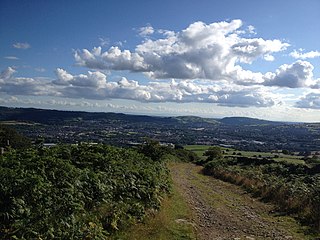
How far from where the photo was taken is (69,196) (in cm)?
1011

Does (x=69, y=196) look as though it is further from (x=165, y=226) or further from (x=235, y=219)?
(x=235, y=219)

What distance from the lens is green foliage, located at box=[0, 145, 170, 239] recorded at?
8.62 metres

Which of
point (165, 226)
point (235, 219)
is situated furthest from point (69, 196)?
point (235, 219)

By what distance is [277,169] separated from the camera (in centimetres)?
3612

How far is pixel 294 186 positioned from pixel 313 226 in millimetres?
5297

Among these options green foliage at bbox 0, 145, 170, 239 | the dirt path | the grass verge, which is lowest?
the dirt path

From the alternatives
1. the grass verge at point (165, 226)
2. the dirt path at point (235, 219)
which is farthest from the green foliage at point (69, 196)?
the dirt path at point (235, 219)

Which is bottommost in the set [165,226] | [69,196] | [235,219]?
[235,219]

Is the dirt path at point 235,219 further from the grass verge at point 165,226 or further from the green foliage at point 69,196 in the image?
the green foliage at point 69,196

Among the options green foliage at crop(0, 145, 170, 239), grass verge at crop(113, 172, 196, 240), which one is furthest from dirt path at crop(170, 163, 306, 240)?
green foliage at crop(0, 145, 170, 239)

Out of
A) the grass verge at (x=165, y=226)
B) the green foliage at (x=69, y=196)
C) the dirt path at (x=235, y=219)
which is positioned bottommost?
the dirt path at (x=235, y=219)

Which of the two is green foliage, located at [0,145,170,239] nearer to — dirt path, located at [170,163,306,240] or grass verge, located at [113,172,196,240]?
grass verge, located at [113,172,196,240]

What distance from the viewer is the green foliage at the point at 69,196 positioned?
8.62 m

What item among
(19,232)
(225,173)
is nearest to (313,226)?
(19,232)
